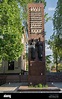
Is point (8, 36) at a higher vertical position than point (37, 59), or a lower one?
higher

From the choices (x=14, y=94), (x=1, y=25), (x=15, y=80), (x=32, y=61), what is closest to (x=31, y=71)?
(x=32, y=61)

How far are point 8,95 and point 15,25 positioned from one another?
21173 mm

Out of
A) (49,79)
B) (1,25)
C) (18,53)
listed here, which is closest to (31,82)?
(18,53)

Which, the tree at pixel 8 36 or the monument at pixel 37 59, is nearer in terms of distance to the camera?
the monument at pixel 37 59

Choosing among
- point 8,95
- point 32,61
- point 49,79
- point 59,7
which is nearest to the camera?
point 8,95

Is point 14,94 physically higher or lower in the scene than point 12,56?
lower

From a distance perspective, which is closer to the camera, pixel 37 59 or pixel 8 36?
pixel 37 59

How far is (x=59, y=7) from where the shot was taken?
39.6 metres

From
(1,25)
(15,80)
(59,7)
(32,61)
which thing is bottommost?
(15,80)

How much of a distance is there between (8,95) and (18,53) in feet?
63.9

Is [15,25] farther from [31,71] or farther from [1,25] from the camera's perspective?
[31,71]

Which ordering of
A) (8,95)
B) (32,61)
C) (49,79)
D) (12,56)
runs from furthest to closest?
(49,79) → (12,56) → (32,61) → (8,95)

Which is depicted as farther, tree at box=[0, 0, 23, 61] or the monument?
tree at box=[0, 0, 23, 61]

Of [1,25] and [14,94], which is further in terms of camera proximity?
[1,25]
